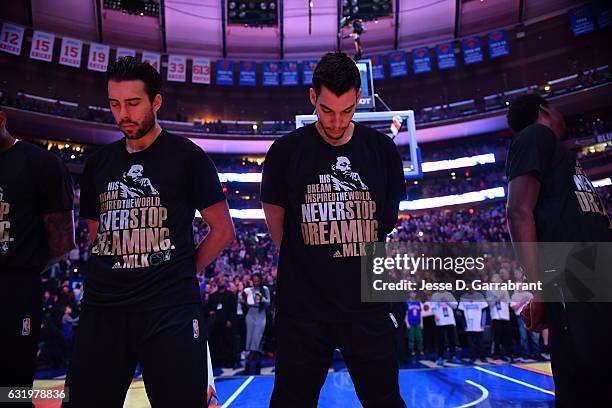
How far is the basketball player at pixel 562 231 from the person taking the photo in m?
Answer: 1.93

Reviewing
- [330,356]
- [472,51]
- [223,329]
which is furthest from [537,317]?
[472,51]

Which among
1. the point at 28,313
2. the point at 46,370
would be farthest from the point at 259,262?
the point at 28,313

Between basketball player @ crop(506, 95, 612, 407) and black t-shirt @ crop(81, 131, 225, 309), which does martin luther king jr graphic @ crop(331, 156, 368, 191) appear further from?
basketball player @ crop(506, 95, 612, 407)

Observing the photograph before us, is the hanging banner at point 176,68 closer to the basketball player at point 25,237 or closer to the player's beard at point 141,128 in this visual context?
the basketball player at point 25,237

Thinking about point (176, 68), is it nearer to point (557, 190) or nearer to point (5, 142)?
point (5, 142)

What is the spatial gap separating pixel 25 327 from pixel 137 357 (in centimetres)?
85

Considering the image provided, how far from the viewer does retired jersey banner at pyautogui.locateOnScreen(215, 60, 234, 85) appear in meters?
29.4

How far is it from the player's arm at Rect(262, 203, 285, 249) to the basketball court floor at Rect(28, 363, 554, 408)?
12.3 ft

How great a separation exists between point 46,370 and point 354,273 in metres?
8.74

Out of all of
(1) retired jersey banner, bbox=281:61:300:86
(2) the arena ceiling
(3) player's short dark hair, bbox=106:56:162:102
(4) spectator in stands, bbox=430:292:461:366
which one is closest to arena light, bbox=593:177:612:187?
(2) the arena ceiling

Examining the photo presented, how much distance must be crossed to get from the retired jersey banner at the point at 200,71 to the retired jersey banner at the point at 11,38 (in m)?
9.75

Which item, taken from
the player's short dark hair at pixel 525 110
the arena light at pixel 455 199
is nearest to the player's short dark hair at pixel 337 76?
the player's short dark hair at pixel 525 110

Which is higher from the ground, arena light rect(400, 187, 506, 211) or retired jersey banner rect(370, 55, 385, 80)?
retired jersey banner rect(370, 55, 385, 80)

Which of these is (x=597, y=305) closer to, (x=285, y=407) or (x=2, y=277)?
(x=285, y=407)
